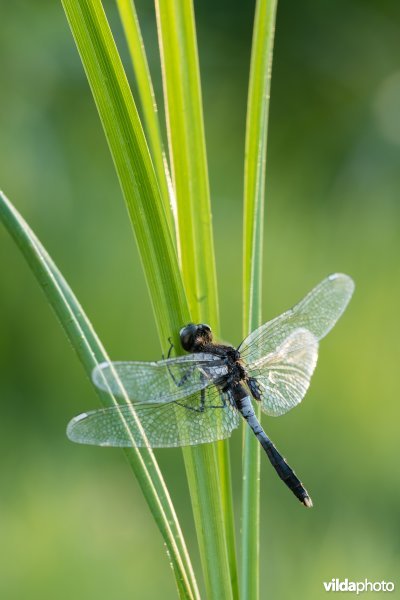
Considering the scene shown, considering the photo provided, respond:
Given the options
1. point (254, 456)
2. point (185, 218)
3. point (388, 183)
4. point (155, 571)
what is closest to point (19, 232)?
point (185, 218)

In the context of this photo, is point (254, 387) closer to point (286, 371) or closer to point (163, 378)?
point (286, 371)

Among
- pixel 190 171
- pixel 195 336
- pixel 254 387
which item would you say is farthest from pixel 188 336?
pixel 254 387

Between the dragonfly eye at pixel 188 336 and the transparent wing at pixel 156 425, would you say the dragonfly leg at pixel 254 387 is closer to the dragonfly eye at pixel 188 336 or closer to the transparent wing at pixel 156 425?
the transparent wing at pixel 156 425

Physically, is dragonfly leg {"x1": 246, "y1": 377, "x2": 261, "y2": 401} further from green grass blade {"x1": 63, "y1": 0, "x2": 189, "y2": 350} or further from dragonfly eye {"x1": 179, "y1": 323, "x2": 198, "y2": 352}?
green grass blade {"x1": 63, "y1": 0, "x2": 189, "y2": 350}

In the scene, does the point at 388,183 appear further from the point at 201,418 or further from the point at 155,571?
the point at 201,418

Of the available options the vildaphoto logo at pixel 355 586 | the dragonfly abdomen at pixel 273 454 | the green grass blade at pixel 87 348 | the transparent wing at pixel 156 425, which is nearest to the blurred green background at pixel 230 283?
the vildaphoto logo at pixel 355 586

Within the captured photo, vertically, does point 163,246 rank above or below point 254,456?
above
